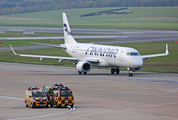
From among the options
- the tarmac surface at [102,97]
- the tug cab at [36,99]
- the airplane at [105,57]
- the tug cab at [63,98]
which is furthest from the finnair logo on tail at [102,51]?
the tug cab at [36,99]

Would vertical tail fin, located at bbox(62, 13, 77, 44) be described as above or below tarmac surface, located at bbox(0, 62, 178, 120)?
above

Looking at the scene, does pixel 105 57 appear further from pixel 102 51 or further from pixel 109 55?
pixel 102 51

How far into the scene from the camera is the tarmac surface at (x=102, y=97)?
30.0 meters

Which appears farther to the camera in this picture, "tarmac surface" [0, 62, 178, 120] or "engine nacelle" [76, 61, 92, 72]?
"engine nacelle" [76, 61, 92, 72]

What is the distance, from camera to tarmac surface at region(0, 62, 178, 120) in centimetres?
2997

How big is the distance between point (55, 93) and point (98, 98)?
23.4 ft

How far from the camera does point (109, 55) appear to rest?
201 feet

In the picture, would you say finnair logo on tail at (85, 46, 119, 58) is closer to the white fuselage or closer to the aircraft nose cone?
the white fuselage

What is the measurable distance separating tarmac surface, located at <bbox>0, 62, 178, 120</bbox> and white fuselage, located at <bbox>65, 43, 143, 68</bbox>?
3024 millimetres

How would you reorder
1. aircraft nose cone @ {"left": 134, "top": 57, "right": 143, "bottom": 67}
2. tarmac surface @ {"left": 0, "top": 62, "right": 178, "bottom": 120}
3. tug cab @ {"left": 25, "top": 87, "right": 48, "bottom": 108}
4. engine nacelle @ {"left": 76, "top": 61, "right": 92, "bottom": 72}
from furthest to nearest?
engine nacelle @ {"left": 76, "top": 61, "right": 92, "bottom": 72} < aircraft nose cone @ {"left": 134, "top": 57, "right": 143, "bottom": 67} < tug cab @ {"left": 25, "top": 87, "right": 48, "bottom": 108} < tarmac surface @ {"left": 0, "top": 62, "right": 178, "bottom": 120}

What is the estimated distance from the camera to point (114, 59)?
6053cm

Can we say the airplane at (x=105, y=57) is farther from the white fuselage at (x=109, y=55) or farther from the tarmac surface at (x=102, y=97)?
the tarmac surface at (x=102, y=97)

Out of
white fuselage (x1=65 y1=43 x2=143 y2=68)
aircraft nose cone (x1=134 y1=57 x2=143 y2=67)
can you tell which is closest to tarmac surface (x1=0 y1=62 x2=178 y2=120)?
aircraft nose cone (x1=134 y1=57 x2=143 y2=67)

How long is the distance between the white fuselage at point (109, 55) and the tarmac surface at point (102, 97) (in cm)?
302
